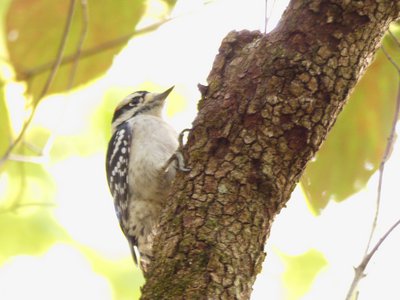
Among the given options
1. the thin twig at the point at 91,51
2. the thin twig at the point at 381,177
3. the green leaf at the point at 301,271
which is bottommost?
the thin twig at the point at 381,177

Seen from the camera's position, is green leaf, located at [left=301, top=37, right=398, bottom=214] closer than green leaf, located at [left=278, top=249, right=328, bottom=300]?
Yes

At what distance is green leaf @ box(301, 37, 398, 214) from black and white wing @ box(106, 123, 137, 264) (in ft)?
6.31

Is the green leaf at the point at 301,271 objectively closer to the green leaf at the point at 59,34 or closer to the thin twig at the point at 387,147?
the thin twig at the point at 387,147

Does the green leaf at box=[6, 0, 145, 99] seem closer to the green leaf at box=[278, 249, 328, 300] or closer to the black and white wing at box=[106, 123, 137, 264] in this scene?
the black and white wing at box=[106, 123, 137, 264]

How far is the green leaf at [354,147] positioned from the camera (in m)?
2.69

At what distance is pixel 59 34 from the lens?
8.98 feet

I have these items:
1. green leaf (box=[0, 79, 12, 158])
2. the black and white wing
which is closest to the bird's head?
the black and white wing

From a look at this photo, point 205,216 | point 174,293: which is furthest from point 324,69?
point 174,293

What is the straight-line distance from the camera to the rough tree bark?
2.38 meters

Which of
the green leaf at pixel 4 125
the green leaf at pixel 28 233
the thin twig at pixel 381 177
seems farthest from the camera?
the green leaf at pixel 28 233

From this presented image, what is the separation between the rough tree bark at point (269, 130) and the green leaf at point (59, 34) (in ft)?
1.63

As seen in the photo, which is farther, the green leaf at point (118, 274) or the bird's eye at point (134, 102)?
the green leaf at point (118, 274)

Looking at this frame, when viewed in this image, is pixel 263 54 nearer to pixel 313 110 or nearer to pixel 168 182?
pixel 313 110

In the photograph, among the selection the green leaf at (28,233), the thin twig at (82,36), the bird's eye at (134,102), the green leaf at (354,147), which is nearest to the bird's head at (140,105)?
the bird's eye at (134,102)
